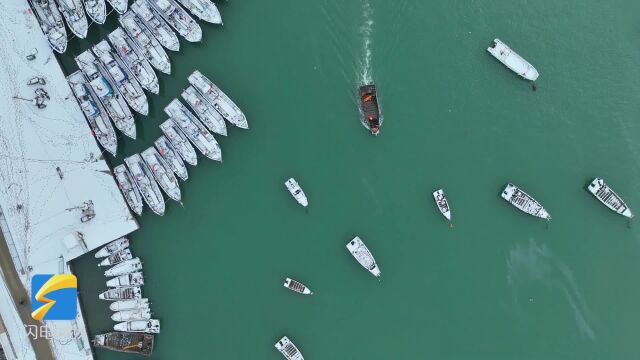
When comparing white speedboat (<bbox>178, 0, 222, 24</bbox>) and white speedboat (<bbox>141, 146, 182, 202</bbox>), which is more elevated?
white speedboat (<bbox>178, 0, 222, 24</bbox>)

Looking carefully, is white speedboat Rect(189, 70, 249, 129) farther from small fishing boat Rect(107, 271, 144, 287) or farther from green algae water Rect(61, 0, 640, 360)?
small fishing boat Rect(107, 271, 144, 287)

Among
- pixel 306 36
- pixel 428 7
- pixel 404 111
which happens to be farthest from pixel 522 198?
pixel 306 36

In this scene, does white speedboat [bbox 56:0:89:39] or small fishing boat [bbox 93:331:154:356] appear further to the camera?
small fishing boat [bbox 93:331:154:356]

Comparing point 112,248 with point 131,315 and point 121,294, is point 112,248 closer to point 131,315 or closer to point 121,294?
A: point 121,294

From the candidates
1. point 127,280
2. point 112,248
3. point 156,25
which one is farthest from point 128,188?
point 156,25

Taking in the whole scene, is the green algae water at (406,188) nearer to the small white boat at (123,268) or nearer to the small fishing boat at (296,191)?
the small fishing boat at (296,191)

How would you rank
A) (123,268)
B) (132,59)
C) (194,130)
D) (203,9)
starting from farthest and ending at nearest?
(123,268), (194,130), (132,59), (203,9)

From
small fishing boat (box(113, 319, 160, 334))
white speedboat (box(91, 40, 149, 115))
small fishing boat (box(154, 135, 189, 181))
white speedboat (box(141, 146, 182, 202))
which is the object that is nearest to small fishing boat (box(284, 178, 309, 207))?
small fishing boat (box(154, 135, 189, 181))
